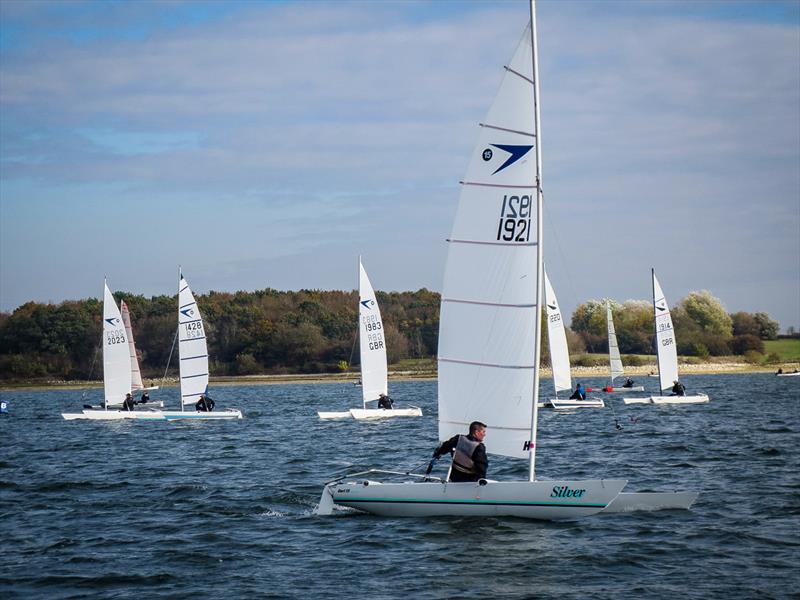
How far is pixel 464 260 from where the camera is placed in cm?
1611

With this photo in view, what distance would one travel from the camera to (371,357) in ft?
138

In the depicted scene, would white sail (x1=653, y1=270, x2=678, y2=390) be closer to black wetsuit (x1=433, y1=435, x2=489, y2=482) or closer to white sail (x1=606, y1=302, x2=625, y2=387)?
white sail (x1=606, y1=302, x2=625, y2=387)

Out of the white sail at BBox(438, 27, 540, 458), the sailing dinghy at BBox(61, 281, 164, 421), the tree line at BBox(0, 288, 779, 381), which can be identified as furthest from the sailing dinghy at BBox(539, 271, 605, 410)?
the tree line at BBox(0, 288, 779, 381)

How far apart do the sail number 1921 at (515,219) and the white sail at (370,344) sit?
26161mm

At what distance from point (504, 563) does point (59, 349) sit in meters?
97.4

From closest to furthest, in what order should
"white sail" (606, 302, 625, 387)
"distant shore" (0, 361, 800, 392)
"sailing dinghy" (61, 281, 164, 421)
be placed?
"sailing dinghy" (61, 281, 164, 421) < "white sail" (606, 302, 625, 387) < "distant shore" (0, 361, 800, 392)

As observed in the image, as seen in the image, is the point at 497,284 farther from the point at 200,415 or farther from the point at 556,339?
the point at 556,339

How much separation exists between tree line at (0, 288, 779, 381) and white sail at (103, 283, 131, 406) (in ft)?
174

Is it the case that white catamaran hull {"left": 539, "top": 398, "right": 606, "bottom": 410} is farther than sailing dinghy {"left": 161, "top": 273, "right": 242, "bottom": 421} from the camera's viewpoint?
Yes

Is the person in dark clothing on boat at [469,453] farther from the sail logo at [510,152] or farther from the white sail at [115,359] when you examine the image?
the white sail at [115,359]

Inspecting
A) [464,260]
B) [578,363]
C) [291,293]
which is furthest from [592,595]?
[291,293]

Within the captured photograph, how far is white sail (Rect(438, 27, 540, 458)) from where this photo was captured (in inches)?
611

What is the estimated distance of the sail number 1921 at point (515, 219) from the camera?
51.5 ft

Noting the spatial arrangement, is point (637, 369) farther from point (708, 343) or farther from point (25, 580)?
point (25, 580)
